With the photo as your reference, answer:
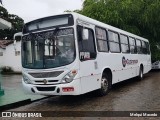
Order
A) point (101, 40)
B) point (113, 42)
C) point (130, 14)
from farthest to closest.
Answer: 1. point (130, 14)
2. point (113, 42)
3. point (101, 40)

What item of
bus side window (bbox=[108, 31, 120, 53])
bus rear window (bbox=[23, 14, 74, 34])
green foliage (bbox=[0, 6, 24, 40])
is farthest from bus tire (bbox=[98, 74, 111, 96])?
green foliage (bbox=[0, 6, 24, 40])

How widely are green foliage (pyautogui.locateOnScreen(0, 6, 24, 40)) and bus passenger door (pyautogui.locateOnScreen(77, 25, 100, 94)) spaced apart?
41458 mm

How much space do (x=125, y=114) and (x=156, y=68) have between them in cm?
2075

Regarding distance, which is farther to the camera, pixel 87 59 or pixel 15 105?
pixel 15 105

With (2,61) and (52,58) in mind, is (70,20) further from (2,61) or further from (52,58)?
(2,61)

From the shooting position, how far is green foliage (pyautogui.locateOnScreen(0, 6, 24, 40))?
51775 millimetres

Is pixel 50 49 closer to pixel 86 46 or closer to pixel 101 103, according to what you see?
pixel 86 46

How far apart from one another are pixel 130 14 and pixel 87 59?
15.4m

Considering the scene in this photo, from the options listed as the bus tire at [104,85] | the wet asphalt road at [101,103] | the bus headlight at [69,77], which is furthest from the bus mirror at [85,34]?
the wet asphalt road at [101,103]

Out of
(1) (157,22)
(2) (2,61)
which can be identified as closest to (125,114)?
(1) (157,22)

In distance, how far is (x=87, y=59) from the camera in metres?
10.1

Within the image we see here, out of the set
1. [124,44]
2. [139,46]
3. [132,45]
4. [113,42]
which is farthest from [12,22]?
[113,42]

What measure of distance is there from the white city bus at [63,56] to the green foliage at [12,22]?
135 ft

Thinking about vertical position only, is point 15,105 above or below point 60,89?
below
